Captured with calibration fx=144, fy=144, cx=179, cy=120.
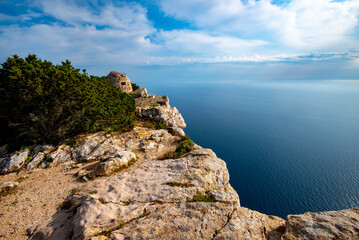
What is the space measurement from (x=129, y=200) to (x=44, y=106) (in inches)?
665

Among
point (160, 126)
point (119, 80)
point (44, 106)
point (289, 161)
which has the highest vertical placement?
point (119, 80)

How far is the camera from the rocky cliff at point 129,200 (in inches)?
287

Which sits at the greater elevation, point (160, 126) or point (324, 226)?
point (324, 226)

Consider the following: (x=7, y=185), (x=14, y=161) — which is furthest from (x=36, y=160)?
(x=7, y=185)

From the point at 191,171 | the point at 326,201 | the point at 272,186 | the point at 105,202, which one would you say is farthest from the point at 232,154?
the point at 105,202

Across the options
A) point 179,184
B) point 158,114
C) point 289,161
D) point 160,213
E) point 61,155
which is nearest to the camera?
point 160,213

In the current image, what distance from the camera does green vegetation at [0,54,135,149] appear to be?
16.5 metres

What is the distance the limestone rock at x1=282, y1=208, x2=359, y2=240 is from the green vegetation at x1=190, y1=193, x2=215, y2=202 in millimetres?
4580

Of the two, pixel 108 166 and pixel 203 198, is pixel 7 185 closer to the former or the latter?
pixel 108 166

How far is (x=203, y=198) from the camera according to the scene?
1046 centimetres

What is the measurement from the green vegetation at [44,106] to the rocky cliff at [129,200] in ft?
7.09

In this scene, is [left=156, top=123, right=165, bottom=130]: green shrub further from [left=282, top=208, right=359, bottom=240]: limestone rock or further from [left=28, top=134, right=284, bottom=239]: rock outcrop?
[left=282, top=208, right=359, bottom=240]: limestone rock

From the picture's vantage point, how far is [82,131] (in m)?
20.8

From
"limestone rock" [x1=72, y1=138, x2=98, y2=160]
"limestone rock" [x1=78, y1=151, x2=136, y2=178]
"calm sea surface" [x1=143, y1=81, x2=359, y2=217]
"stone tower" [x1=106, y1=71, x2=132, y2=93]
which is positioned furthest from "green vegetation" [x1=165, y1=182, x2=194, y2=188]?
"calm sea surface" [x1=143, y1=81, x2=359, y2=217]
